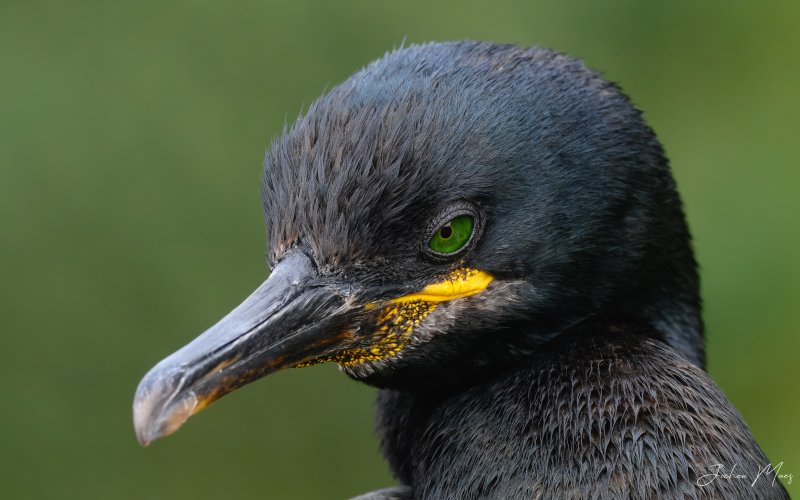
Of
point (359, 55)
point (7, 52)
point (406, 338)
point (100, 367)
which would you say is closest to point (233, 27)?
point (359, 55)

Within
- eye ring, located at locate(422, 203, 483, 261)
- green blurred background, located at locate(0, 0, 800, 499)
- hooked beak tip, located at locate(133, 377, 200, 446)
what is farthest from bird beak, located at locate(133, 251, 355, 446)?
green blurred background, located at locate(0, 0, 800, 499)

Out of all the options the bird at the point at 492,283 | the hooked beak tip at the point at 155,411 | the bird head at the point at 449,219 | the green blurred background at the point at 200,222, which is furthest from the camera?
the green blurred background at the point at 200,222

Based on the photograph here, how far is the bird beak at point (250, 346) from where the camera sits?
3355 mm

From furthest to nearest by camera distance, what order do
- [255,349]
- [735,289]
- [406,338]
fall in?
[735,289] → [406,338] → [255,349]

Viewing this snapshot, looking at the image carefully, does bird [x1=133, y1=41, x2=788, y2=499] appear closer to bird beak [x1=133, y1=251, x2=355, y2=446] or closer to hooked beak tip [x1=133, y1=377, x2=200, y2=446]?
bird beak [x1=133, y1=251, x2=355, y2=446]

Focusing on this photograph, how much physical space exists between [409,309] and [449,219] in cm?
30

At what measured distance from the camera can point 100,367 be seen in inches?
276

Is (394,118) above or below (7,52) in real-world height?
below

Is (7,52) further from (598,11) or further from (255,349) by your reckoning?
(255,349)

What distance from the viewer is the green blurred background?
6805 mm

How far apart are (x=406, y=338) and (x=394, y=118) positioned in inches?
25.5

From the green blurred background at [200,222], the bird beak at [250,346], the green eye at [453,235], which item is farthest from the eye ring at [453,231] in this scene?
the green blurred background at [200,222]

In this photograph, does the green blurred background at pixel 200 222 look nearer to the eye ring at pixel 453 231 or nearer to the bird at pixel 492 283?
the bird at pixel 492 283

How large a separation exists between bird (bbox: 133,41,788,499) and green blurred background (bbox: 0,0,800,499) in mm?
2970
